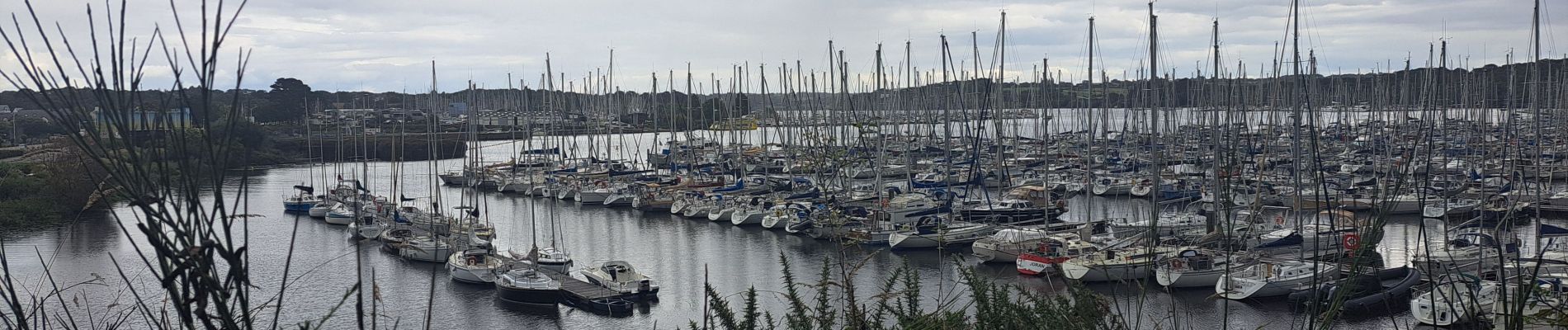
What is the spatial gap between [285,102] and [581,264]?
5861 cm

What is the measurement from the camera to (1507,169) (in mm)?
31812

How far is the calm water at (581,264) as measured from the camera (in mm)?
17594

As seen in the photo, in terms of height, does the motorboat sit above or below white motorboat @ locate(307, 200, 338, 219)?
below

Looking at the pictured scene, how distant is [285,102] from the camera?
74.8m

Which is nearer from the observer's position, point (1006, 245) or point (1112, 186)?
point (1006, 245)

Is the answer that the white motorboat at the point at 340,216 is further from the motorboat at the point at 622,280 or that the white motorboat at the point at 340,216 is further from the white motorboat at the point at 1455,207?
the white motorboat at the point at 1455,207

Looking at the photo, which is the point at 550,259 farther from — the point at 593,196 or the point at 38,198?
the point at 38,198

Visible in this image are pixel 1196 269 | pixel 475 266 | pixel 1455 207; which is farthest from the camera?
pixel 1455 207

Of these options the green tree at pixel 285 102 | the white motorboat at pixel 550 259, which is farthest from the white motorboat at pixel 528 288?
the green tree at pixel 285 102

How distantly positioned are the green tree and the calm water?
3744 centimetres

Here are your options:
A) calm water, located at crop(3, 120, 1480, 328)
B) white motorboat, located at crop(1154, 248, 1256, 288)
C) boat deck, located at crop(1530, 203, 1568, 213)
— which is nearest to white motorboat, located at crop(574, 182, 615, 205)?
calm water, located at crop(3, 120, 1480, 328)

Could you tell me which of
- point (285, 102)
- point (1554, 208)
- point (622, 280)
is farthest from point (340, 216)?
point (285, 102)

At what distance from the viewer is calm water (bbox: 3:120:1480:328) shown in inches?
693

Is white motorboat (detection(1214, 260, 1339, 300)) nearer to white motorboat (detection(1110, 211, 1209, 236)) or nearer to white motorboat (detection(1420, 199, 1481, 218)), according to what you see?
white motorboat (detection(1110, 211, 1209, 236))
